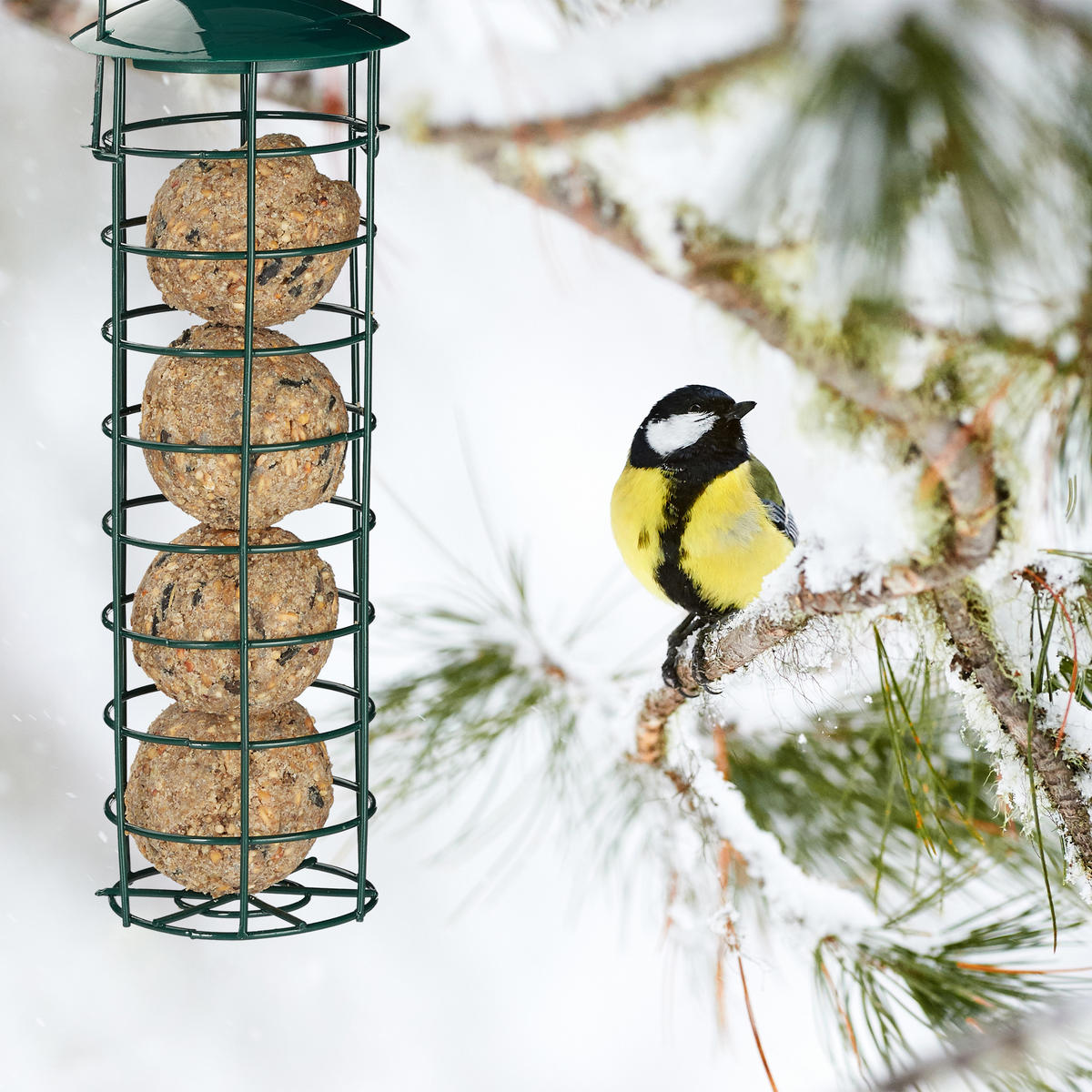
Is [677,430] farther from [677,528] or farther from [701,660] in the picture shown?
[701,660]

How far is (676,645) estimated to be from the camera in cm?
113

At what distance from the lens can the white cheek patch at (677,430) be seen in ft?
3.51

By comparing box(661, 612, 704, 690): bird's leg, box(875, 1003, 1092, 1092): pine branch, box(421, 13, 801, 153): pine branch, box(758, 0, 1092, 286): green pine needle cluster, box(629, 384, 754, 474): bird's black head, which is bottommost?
box(875, 1003, 1092, 1092): pine branch

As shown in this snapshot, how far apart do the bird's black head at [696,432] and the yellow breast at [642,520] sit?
0.02 meters

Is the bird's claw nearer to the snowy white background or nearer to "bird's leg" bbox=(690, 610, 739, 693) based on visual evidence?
"bird's leg" bbox=(690, 610, 739, 693)

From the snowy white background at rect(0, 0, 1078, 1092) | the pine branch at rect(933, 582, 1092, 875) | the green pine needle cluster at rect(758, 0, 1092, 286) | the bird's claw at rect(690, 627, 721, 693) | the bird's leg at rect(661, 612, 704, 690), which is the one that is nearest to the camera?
the pine branch at rect(933, 582, 1092, 875)

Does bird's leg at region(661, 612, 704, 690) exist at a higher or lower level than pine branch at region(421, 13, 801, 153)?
lower

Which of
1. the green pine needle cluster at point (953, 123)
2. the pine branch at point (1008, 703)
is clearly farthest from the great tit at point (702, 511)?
the pine branch at point (1008, 703)

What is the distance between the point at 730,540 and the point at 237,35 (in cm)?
60

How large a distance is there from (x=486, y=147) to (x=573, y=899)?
0.96m

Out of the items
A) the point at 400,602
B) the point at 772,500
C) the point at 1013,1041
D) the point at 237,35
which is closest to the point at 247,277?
the point at 237,35

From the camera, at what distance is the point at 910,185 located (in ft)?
2.78

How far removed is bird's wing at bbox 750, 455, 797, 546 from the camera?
43.4 inches

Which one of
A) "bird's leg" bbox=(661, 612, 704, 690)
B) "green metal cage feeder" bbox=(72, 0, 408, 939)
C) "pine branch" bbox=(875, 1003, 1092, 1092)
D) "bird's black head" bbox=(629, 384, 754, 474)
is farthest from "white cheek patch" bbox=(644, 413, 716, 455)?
"pine branch" bbox=(875, 1003, 1092, 1092)
